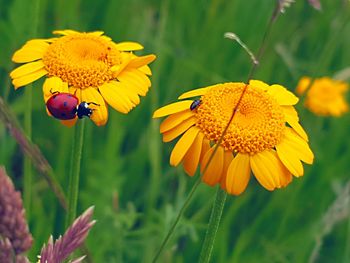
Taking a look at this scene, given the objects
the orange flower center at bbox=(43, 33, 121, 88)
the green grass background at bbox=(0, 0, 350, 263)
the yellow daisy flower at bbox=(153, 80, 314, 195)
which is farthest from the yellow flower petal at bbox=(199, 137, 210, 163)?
the green grass background at bbox=(0, 0, 350, 263)

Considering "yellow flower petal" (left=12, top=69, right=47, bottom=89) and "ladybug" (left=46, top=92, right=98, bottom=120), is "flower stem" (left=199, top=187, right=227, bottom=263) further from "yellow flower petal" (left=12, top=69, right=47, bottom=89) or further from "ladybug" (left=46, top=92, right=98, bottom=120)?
"yellow flower petal" (left=12, top=69, right=47, bottom=89)

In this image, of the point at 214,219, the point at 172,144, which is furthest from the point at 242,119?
the point at 172,144

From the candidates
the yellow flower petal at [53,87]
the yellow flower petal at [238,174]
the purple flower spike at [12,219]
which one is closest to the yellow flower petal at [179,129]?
the yellow flower petal at [238,174]

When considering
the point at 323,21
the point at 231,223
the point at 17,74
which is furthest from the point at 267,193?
the point at 17,74

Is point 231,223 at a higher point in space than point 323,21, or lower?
lower

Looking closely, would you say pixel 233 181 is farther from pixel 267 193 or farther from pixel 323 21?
pixel 323 21

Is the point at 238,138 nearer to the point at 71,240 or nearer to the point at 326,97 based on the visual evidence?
the point at 71,240
